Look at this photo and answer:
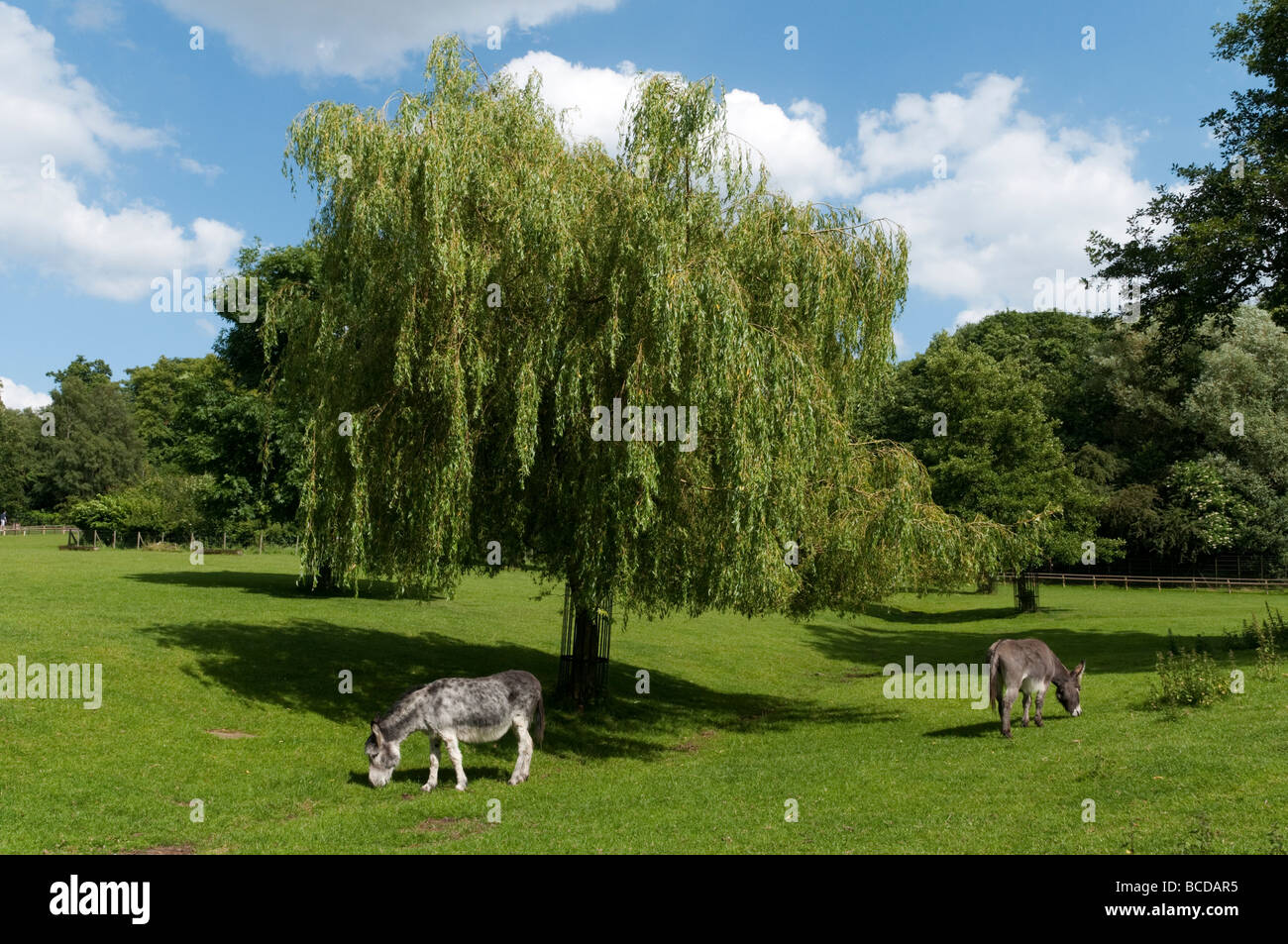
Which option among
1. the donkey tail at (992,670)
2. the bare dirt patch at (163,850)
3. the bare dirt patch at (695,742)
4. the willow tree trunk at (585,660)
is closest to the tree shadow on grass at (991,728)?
the donkey tail at (992,670)

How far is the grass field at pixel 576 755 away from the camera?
11070 mm

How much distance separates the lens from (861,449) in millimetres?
19672

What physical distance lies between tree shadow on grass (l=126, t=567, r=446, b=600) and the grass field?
11.4 ft

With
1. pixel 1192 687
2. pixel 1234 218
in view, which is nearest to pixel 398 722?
pixel 1192 687

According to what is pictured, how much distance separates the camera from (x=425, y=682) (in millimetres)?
22531

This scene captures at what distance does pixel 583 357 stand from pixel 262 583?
27.7 meters

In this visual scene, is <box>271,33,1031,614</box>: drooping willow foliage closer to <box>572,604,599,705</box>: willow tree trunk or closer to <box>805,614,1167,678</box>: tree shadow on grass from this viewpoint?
<box>572,604,599,705</box>: willow tree trunk

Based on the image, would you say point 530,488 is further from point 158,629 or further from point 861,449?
point 158,629

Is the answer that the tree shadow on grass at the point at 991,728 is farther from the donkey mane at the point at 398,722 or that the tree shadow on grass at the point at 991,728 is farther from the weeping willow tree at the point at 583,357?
the donkey mane at the point at 398,722

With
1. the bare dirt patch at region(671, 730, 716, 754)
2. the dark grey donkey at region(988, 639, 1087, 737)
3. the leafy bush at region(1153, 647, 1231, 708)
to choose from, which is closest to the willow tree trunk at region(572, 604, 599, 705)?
the bare dirt patch at region(671, 730, 716, 754)

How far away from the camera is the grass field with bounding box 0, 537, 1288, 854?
36.3 feet

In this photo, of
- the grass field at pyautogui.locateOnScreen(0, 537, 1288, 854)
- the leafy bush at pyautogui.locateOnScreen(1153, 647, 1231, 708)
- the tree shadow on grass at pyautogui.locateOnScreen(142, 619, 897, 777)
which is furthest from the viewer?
the tree shadow on grass at pyautogui.locateOnScreen(142, 619, 897, 777)
